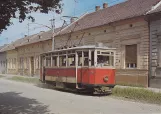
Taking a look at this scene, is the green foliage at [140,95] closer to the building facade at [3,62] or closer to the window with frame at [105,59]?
the window with frame at [105,59]

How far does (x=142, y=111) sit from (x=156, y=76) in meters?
9.74

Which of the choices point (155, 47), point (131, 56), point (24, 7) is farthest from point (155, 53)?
point (24, 7)

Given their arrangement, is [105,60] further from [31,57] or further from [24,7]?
[31,57]

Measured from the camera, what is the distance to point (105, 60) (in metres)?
19.1

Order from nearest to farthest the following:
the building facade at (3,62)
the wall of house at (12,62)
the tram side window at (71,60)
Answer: the tram side window at (71,60) → the wall of house at (12,62) → the building facade at (3,62)

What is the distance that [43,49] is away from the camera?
4284 cm

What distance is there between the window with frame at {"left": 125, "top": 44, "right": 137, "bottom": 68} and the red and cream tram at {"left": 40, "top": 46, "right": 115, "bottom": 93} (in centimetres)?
519

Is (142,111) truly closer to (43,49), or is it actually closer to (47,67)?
(47,67)

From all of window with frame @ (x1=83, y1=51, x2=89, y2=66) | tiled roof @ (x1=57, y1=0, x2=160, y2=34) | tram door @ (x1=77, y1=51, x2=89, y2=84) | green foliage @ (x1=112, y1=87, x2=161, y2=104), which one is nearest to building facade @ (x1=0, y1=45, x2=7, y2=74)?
tiled roof @ (x1=57, y1=0, x2=160, y2=34)

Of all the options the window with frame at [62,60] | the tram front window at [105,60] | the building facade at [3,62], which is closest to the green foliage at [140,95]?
the tram front window at [105,60]

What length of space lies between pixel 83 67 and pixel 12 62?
40.6 meters

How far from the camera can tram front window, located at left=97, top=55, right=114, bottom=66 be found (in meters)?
18.8

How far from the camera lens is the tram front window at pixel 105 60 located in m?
18.8

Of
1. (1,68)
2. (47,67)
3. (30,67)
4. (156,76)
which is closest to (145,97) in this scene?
(156,76)
